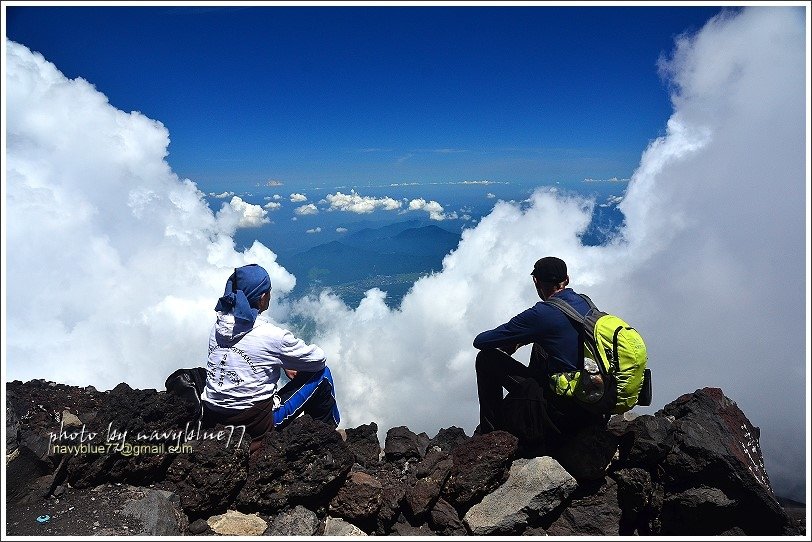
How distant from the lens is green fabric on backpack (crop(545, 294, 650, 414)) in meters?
5.35

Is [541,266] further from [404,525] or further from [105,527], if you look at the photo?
[105,527]

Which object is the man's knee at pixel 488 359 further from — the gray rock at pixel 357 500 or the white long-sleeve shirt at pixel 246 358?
the white long-sleeve shirt at pixel 246 358

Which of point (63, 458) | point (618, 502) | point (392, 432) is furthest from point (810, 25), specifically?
point (63, 458)

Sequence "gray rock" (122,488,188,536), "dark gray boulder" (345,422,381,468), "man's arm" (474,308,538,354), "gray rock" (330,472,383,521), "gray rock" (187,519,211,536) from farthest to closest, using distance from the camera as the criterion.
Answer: "dark gray boulder" (345,422,381,468) < "man's arm" (474,308,538,354) < "gray rock" (330,472,383,521) < "gray rock" (187,519,211,536) < "gray rock" (122,488,188,536)

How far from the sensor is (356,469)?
638 cm

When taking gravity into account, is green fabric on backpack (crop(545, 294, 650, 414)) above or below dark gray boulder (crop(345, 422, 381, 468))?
above

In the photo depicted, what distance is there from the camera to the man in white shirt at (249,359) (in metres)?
5.60

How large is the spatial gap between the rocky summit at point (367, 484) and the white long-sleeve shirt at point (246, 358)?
442 mm

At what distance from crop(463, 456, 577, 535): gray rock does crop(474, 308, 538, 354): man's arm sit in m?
1.36

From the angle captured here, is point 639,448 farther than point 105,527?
Yes

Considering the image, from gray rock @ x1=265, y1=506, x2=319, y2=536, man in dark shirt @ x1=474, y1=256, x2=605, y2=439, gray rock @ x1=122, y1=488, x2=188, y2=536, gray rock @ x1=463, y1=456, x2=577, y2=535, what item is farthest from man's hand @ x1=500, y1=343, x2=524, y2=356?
gray rock @ x1=122, y1=488, x2=188, y2=536

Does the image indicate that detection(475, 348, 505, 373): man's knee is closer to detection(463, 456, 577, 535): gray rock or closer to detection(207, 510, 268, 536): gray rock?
detection(463, 456, 577, 535): gray rock

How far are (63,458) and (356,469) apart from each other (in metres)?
3.28

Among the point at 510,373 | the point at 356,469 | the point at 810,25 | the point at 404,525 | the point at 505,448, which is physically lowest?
the point at 404,525
